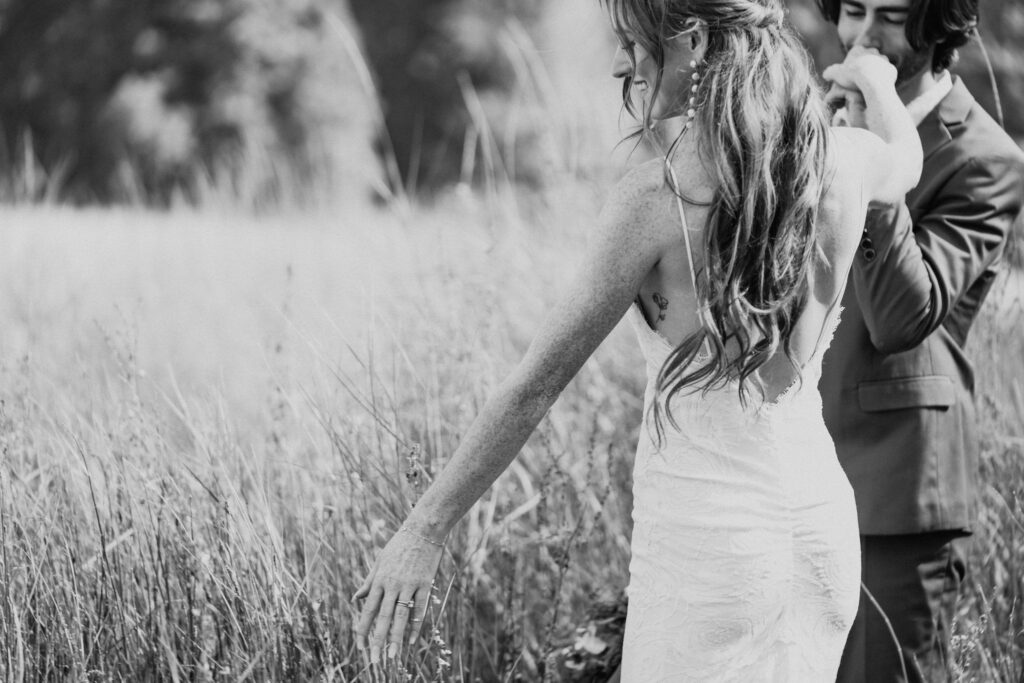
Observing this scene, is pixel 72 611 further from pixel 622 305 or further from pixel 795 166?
pixel 795 166

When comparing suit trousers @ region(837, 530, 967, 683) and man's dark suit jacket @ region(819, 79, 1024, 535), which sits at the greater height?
man's dark suit jacket @ region(819, 79, 1024, 535)

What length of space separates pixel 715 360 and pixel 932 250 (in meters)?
0.66

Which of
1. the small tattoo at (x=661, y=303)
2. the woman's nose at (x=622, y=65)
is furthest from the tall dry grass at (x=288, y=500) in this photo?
the woman's nose at (x=622, y=65)

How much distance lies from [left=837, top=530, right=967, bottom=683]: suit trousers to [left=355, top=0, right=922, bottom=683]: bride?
0.49 m

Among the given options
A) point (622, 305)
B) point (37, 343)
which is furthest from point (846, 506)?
point (37, 343)

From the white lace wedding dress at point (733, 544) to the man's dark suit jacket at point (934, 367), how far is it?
476 millimetres

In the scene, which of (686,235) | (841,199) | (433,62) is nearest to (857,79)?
(841,199)

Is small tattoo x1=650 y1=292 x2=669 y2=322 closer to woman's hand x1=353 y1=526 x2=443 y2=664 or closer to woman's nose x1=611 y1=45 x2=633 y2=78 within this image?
woman's nose x1=611 y1=45 x2=633 y2=78

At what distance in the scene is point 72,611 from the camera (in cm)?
224

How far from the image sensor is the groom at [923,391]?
2.17 metres

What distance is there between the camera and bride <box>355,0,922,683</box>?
62.9 inches

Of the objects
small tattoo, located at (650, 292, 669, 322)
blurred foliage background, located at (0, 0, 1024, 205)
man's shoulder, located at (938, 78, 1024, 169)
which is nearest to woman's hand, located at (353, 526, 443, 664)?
small tattoo, located at (650, 292, 669, 322)

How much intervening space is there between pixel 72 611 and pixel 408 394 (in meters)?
1.10

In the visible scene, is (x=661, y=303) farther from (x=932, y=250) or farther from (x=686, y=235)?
(x=932, y=250)
